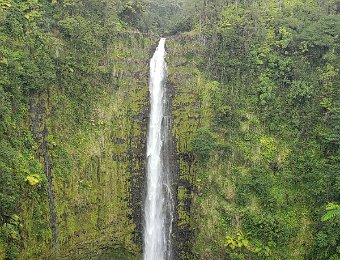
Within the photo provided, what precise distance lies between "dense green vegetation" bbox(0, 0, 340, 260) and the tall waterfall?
54 cm

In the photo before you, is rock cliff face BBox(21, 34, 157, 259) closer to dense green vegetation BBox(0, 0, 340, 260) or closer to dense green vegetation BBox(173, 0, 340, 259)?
dense green vegetation BBox(0, 0, 340, 260)

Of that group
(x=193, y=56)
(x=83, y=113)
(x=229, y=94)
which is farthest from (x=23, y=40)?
(x=229, y=94)

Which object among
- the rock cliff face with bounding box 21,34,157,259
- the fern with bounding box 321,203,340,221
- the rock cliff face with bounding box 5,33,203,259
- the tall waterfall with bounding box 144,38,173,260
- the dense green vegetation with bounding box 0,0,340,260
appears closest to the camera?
the fern with bounding box 321,203,340,221

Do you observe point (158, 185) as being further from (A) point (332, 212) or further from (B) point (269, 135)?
(A) point (332, 212)

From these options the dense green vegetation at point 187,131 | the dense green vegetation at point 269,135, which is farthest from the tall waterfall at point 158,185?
the dense green vegetation at point 269,135

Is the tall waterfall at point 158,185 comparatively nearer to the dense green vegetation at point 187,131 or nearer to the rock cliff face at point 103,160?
the rock cliff face at point 103,160

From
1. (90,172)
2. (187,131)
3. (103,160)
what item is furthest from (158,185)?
(90,172)

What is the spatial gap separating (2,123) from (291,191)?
581 inches

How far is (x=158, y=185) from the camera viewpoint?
825 inches

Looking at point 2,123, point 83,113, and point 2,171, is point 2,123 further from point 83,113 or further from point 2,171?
point 83,113

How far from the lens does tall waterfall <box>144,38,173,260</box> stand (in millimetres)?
20188

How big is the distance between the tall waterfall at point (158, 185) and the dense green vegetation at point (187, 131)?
0.54 metres


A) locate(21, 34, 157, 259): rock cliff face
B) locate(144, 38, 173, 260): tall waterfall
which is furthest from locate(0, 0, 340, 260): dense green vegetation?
locate(144, 38, 173, 260): tall waterfall

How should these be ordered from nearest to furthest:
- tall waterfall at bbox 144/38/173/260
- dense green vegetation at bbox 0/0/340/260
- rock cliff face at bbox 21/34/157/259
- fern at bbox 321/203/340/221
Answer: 1. fern at bbox 321/203/340/221
2. dense green vegetation at bbox 0/0/340/260
3. rock cliff face at bbox 21/34/157/259
4. tall waterfall at bbox 144/38/173/260
